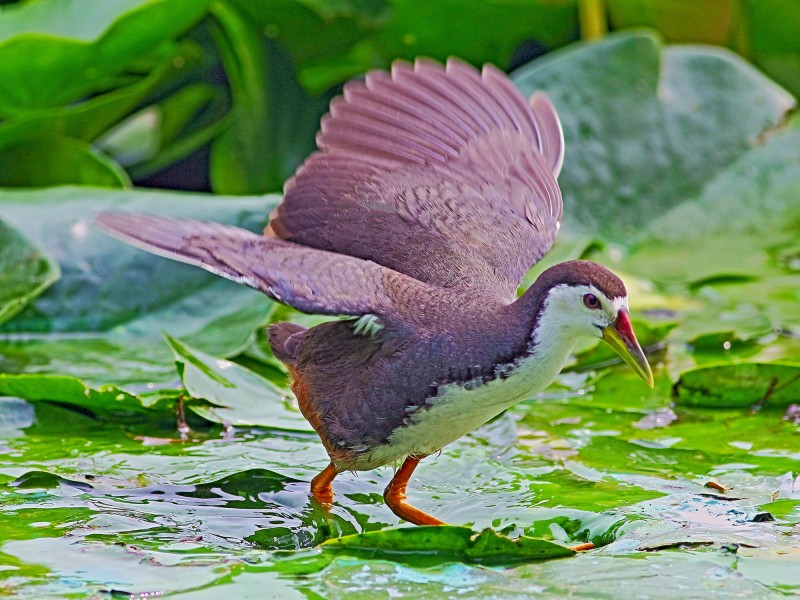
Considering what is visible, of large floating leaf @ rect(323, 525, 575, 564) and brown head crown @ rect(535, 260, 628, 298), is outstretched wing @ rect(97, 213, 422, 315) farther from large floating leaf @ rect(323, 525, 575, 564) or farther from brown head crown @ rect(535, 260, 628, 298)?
large floating leaf @ rect(323, 525, 575, 564)

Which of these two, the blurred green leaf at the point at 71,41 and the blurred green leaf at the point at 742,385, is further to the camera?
the blurred green leaf at the point at 71,41

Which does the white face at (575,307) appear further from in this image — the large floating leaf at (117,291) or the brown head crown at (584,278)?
the large floating leaf at (117,291)

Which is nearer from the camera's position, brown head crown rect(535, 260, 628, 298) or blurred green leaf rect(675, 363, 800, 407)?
brown head crown rect(535, 260, 628, 298)

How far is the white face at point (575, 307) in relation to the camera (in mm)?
2895

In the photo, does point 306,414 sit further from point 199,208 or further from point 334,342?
point 199,208

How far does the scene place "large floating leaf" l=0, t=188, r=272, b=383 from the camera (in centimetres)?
409

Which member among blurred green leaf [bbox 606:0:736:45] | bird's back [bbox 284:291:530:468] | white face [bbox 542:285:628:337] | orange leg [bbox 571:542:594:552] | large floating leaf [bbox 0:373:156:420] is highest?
blurred green leaf [bbox 606:0:736:45]

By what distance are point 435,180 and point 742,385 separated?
104cm

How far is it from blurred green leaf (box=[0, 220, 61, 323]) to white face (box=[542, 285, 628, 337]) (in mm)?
1701

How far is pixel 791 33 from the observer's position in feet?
18.4

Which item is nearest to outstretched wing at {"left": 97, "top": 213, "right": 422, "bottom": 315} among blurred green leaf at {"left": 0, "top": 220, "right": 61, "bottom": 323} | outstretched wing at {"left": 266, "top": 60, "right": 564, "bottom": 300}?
outstretched wing at {"left": 266, "top": 60, "right": 564, "bottom": 300}

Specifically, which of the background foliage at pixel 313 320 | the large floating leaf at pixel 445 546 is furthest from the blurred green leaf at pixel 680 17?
the large floating leaf at pixel 445 546

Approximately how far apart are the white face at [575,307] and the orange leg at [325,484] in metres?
0.70

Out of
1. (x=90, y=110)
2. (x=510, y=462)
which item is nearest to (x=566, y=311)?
(x=510, y=462)
